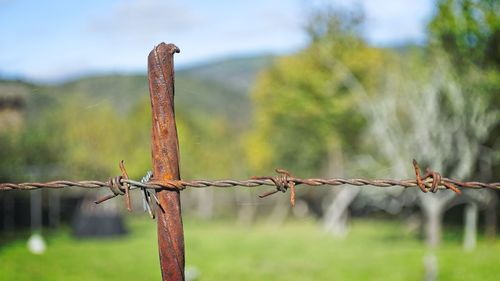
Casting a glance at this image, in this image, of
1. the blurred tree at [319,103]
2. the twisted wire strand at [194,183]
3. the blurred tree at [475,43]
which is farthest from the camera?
the blurred tree at [319,103]

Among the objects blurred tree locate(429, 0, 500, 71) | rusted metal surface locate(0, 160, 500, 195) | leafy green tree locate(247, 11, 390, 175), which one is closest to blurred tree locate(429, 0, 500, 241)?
blurred tree locate(429, 0, 500, 71)

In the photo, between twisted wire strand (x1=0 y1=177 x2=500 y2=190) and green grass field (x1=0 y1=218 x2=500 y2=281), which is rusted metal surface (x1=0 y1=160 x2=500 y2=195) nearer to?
twisted wire strand (x1=0 y1=177 x2=500 y2=190)

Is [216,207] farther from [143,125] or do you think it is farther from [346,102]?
[346,102]

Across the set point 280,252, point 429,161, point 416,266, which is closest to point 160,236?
point 416,266

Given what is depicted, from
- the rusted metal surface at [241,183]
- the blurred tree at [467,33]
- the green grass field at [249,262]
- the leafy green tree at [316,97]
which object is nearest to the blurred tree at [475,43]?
the blurred tree at [467,33]

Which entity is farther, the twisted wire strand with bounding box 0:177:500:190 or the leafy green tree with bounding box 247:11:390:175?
the leafy green tree with bounding box 247:11:390:175

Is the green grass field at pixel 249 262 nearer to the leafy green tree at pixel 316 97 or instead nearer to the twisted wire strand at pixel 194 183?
the leafy green tree at pixel 316 97

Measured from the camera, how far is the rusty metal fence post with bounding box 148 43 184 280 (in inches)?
79.3

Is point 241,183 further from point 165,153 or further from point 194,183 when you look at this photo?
point 165,153

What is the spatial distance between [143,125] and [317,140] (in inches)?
429

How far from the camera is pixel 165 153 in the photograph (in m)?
2.02

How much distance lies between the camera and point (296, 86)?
→ 3469 cm

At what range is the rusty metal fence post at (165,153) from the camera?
6.61 ft

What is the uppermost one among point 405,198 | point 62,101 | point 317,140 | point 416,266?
point 62,101
